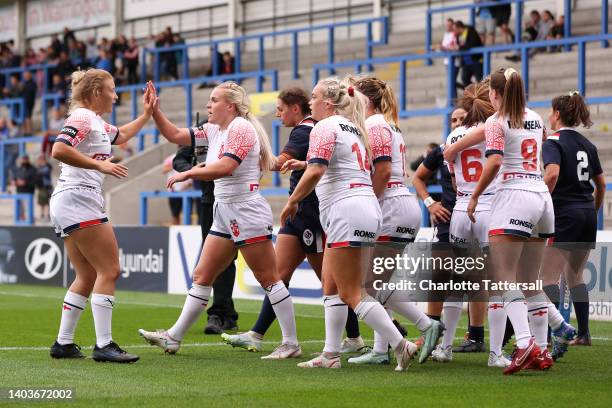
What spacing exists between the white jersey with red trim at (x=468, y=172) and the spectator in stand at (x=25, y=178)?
17.2 m

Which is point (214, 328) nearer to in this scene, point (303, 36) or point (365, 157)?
point (365, 157)

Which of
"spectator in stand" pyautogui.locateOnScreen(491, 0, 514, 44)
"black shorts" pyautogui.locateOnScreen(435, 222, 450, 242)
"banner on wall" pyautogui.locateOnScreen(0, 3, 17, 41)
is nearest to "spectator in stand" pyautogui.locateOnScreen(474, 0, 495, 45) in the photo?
"spectator in stand" pyautogui.locateOnScreen(491, 0, 514, 44)

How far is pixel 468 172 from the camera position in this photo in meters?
8.70

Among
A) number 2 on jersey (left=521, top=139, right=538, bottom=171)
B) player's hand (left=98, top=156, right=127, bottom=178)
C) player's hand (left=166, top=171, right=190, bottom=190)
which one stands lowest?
player's hand (left=166, top=171, right=190, bottom=190)

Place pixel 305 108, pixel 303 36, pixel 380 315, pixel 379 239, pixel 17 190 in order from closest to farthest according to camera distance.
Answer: pixel 380 315, pixel 379 239, pixel 305 108, pixel 17 190, pixel 303 36

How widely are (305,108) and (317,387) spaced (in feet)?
9.46

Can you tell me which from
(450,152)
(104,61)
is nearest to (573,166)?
(450,152)

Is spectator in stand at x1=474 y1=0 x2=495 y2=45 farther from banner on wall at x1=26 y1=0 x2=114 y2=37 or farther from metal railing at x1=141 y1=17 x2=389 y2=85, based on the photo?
banner on wall at x1=26 y1=0 x2=114 y2=37

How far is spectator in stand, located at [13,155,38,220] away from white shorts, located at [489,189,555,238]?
17.9 meters

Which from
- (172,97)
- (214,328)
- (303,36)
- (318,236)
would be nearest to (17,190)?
(172,97)

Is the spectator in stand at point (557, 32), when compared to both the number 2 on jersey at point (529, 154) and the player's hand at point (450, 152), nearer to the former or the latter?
the player's hand at point (450, 152)

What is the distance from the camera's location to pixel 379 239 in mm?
8758

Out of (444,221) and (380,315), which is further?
(444,221)

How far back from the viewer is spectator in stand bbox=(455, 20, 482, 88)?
19.0m
